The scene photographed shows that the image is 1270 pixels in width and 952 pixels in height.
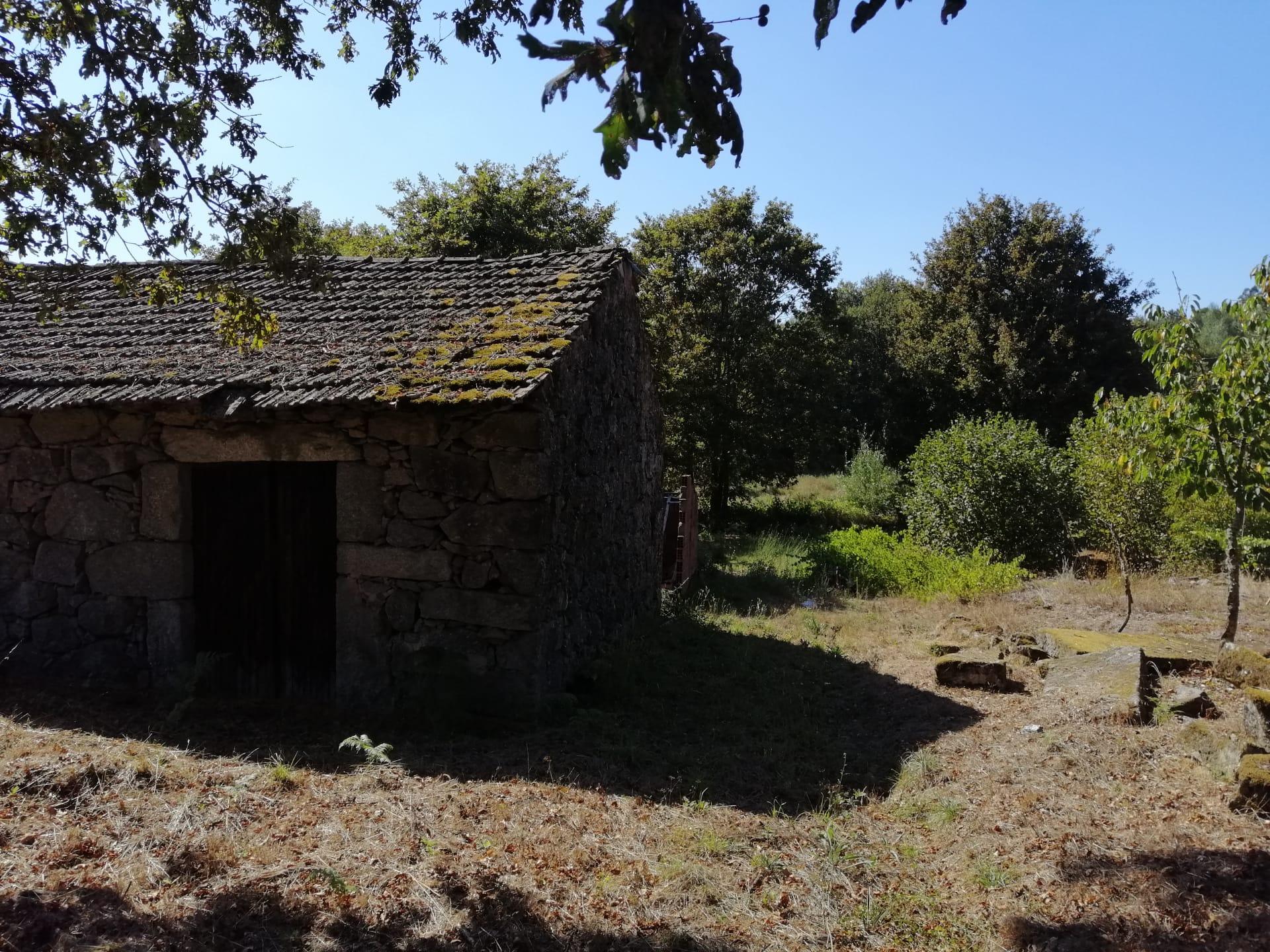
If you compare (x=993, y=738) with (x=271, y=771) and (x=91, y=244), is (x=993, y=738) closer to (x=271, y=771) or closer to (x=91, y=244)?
(x=271, y=771)

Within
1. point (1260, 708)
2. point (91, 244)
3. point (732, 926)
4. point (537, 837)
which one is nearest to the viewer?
point (732, 926)

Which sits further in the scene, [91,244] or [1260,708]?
[91,244]

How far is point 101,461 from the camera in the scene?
23.0ft

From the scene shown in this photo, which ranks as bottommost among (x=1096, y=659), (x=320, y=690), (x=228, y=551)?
(x=320, y=690)

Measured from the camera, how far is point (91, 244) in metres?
5.37

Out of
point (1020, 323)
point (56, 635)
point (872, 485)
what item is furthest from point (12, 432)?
point (1020, 323)

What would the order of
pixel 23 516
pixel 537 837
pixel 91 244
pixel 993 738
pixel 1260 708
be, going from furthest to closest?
pixel 23 516
pixel 993 738
pixel 91 244
pixel 1260 708
pixel 537 837

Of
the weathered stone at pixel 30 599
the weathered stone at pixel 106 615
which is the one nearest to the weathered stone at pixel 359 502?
the weathered stone at pixel 106 615

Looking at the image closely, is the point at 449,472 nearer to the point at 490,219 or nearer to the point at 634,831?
the point at 634,831

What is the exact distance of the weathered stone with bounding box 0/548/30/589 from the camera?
730cm

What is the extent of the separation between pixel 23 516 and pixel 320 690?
2920mm

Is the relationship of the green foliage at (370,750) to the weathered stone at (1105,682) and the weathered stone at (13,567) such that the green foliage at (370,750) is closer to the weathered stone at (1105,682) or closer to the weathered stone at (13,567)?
the weathered stone at (13,567)

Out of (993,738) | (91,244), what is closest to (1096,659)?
(993,738)

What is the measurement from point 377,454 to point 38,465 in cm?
307
